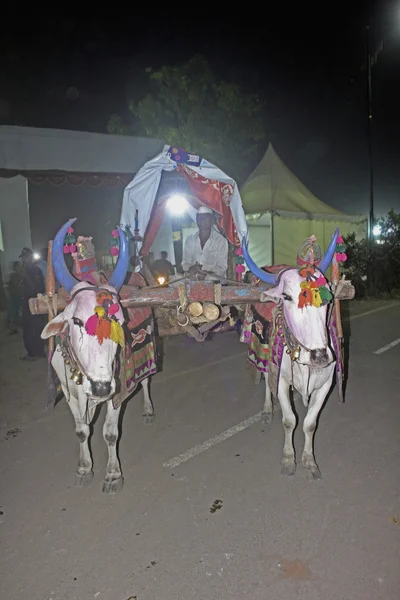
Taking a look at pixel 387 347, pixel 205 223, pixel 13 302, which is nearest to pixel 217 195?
pixel 205 223

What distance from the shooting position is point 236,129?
18.5 metres

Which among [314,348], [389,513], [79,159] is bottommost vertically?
[389,513]

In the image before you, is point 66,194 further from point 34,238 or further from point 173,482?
point 173,482

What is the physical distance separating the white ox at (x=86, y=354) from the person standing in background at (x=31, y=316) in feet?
15.2

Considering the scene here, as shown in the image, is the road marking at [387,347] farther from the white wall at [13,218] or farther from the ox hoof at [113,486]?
the white wall at [13,218]

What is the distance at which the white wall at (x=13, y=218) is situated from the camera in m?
12.4

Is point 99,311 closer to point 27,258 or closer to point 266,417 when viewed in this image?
point 266,417

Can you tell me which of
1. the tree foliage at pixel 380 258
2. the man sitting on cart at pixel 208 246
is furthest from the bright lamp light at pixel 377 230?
the man sitting on cart at pixel 208 246

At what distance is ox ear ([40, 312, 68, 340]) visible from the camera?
3494 millimetres

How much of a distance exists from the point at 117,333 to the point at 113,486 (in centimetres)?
141

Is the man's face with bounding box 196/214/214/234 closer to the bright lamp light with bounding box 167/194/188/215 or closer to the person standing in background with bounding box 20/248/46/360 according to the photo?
the bright lamp light with bounding box 167/194/188/215

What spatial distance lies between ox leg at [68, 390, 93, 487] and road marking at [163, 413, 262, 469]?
718mm

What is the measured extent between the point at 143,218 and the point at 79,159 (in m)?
8.52

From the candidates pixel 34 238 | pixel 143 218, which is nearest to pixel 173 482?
pixel 143 218
